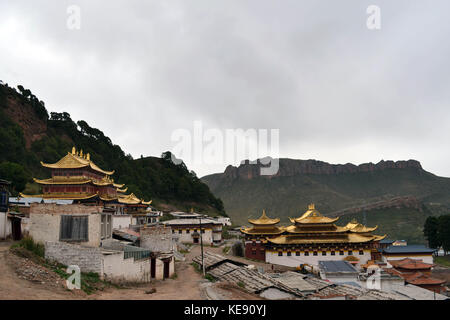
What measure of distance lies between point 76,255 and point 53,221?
377cm

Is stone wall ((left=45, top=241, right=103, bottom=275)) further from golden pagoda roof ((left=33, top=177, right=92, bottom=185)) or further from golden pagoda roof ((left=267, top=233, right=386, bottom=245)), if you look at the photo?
golden pagoda roof ((left=267, top=233, right=386, bottom=245))

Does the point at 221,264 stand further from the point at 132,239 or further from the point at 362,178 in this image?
the point at 362,178

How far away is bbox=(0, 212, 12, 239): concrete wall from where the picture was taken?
26266mm

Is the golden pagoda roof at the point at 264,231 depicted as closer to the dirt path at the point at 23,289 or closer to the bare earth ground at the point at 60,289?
the bare earth ground at the point at 60,289

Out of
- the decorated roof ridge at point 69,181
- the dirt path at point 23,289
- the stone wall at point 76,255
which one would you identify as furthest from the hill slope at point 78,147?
the dirt path at point 23,289

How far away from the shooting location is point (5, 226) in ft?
88.2

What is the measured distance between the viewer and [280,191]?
165m

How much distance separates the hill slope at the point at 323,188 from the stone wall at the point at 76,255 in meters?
109

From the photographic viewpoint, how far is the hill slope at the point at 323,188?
14175cm

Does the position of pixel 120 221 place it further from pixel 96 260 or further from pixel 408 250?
pixel 408 250

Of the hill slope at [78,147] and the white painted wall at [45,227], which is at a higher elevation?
the hill slope at [78,147]

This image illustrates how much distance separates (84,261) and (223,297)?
8974 millimetres

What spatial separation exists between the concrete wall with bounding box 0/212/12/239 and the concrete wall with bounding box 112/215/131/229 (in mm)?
11462
